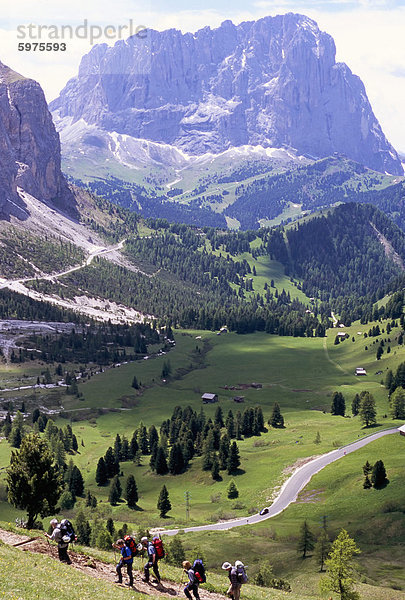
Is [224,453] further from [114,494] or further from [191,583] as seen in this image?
[191,583]

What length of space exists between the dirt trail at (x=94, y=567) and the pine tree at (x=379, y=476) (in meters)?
83.7

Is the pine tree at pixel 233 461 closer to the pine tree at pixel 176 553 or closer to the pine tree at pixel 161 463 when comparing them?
the pine tree at pixel 161 463

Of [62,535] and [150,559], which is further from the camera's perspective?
[150,559]

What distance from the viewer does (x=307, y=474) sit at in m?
150

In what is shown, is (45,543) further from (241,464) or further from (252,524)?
(241,464)

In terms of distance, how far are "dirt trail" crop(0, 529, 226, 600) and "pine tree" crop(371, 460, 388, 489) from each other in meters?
83.7

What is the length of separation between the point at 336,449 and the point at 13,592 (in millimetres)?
128343

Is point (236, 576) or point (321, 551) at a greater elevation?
point (236, 576)

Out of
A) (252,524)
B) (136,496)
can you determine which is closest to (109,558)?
(252,524)

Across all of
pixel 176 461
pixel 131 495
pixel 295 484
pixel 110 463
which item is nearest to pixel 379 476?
pixel 295 484

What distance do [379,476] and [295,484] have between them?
66.9 ft

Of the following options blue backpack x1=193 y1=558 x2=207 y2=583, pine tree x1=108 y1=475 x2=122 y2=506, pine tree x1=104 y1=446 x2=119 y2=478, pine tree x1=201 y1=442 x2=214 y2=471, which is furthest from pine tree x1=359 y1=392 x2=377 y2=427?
blue backpack x1=193 y1=558 x2=207 y2=583

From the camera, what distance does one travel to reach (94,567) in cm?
5516

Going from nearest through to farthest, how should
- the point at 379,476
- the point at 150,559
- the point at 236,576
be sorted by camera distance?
the point at 236,576 → the point at 150,559 → the point at 379,476
